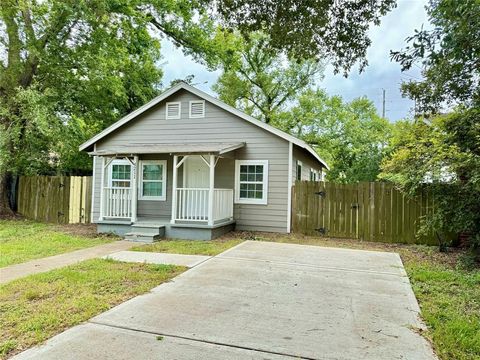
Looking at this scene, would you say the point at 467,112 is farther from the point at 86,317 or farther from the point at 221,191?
the point at 86,317

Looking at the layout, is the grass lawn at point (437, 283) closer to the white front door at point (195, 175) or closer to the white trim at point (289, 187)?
the white trim at point (289, 187)

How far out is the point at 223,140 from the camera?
11.0m

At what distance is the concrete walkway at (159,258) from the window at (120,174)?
5.11 m

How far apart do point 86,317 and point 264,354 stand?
209cm

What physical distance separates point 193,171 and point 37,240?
5.01 meters

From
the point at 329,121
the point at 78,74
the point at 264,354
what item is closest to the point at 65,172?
the point at 78,74

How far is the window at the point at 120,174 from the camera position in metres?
→ 12.0

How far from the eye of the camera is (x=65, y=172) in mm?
16391

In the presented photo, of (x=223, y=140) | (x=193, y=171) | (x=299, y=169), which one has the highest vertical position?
(x=223, y=140)

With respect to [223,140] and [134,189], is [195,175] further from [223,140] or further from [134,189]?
[134,189]

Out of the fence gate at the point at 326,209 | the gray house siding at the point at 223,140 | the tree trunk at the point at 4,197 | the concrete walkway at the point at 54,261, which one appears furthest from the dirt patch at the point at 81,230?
the fence gate at the point at 326,209

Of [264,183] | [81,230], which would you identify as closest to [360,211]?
[264,183]

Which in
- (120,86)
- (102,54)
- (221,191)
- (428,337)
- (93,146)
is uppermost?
(102,54)

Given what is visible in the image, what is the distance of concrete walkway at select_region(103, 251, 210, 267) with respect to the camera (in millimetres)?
6472
